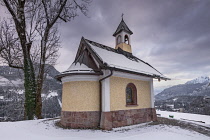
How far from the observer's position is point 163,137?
5.52 meters

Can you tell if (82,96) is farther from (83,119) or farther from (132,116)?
(132,116)

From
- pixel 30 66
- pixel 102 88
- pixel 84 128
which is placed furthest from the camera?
pixel 30 66

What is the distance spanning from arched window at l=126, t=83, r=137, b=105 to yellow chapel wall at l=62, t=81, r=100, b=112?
7.44 ft

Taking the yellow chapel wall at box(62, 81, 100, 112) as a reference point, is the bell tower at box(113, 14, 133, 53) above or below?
above

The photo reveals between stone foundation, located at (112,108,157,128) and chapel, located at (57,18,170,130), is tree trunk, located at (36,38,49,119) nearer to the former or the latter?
chapel, located at (57,18,170,130)

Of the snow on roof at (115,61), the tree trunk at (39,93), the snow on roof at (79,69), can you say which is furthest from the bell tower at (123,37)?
the tree trunk at (39,93)

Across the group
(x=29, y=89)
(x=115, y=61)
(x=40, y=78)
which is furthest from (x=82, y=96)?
(x=40, y=78)

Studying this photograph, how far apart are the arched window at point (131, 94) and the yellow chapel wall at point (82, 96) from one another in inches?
89.3

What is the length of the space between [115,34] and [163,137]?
30.3 feet

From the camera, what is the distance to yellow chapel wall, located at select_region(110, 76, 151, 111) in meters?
7.32

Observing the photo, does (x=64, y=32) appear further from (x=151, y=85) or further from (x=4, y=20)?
(x=151, y=85)

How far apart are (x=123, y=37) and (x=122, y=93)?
19.2 ft

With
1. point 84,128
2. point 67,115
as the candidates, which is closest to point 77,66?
point 67,115

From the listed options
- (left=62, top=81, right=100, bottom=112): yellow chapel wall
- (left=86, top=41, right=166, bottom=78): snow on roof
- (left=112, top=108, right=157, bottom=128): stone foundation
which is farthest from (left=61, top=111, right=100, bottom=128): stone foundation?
(left=86, top=41, right=166, bottom=78): snow on roof
